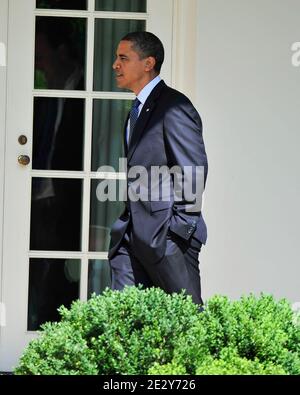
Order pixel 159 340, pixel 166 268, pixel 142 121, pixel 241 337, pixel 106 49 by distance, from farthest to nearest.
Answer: pixel 106 49 < pixel 142 121 < pixel 166 268 < pixel 241 337 < pixel 159 340

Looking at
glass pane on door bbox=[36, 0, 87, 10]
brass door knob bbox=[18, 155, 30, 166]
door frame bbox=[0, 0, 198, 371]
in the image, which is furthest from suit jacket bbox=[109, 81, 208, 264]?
glass pane on door bbox=[36, 0, 87, 10]

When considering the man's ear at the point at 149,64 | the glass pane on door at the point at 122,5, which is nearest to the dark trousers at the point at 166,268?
the man's ear at the point at 149,64

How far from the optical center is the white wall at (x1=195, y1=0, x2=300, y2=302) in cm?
687

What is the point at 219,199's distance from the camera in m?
6.89

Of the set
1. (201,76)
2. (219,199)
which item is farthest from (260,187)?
(201,76)

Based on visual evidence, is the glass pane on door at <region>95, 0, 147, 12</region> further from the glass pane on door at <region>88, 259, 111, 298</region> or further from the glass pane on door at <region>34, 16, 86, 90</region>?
the glass pane on door at <region>88, 259, 111, 298</region>

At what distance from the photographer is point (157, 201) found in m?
5.76

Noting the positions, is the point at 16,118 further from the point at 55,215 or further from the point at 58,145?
the point at 55,215

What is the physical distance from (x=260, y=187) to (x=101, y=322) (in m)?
2.88

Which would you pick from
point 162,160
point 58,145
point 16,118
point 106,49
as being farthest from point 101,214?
point 162,160

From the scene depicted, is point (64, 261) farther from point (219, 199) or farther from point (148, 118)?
point (148, 118)

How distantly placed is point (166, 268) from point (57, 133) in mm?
1721

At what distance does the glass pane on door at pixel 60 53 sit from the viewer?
279 inches
